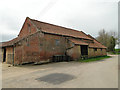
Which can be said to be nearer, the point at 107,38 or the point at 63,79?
the point at 63,79

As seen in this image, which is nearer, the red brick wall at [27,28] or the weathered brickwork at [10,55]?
the weathered brickwork at [10,55]

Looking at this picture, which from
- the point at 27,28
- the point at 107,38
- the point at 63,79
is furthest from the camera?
the point at 107,38

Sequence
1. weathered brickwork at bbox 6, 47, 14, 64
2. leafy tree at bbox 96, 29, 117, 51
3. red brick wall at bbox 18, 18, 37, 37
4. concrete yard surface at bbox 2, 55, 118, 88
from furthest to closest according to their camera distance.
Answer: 1. leafy tree at bbox 96, 29, 117, 51
2. red brick wall at bbox 18, 18, 37, 37
3. weathered brickwork at bbox 6, 47, 14, 64
4. concrete yard surface at bbox 2, 55, 118, 88

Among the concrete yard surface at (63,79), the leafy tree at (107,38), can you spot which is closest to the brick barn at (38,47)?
the concrete yard surface at (63,79)

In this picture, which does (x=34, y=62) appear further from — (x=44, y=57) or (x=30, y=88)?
(x=30, y=88)

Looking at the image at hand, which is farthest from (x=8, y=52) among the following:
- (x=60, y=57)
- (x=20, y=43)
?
(x=60, y=57)

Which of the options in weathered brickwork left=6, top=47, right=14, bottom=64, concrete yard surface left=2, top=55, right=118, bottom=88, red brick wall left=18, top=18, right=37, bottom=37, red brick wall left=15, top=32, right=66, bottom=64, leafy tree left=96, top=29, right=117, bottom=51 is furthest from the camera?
leafy tree left=96, top=29, right=117, bottom=51

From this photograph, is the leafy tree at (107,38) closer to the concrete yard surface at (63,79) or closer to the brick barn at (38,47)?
the brick barn at (38,47)

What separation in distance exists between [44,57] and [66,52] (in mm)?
5268

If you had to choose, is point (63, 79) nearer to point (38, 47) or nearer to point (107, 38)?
point (38, 47)

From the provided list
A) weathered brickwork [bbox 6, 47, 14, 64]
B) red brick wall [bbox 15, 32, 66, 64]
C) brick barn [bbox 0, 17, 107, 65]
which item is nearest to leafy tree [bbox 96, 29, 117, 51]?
brick barn [bbox 0, 17, 107, 65]

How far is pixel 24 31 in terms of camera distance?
62.7 ft

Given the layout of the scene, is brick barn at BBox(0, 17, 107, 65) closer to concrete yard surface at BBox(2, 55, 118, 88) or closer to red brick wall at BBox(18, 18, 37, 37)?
red brick wall at BBox(18, 18, 37, 37)

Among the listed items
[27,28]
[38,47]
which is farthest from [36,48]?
[27,28]
